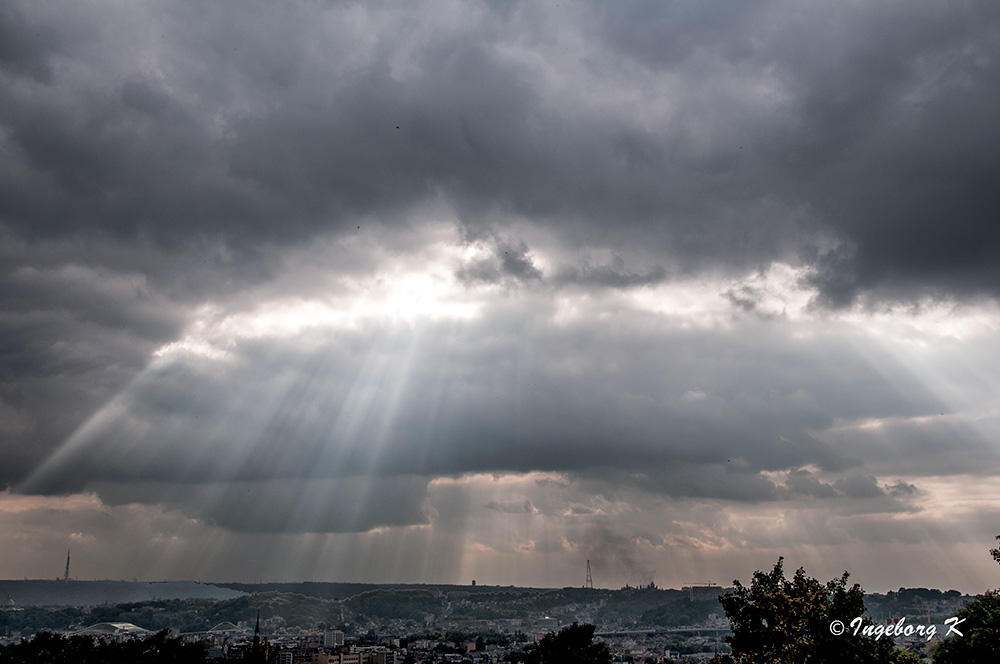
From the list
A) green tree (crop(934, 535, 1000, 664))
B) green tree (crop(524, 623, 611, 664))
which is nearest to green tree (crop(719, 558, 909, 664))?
green tree (crop(934, 535, 1000, 664))

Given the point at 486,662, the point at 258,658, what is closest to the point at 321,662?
the point at 486,662

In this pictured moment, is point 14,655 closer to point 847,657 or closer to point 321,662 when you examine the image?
point 847,657

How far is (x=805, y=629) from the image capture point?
37.2 m

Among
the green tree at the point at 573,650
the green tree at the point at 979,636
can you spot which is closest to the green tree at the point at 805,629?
the green tree at the point at 979,636

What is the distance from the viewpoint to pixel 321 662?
194 meters

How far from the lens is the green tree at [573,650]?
71.6 m

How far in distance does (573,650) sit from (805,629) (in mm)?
39126

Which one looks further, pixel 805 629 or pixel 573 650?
pixel 573 650

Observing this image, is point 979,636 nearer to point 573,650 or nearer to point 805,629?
point 805,629

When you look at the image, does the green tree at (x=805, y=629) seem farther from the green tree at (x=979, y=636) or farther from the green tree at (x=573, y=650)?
the green tree at (x=573, y=650)

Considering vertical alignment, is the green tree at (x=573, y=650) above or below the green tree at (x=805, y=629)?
below

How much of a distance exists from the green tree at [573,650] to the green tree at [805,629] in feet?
113

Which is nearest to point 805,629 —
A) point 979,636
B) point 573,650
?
point 979,636

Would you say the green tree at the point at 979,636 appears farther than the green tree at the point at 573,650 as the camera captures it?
No
